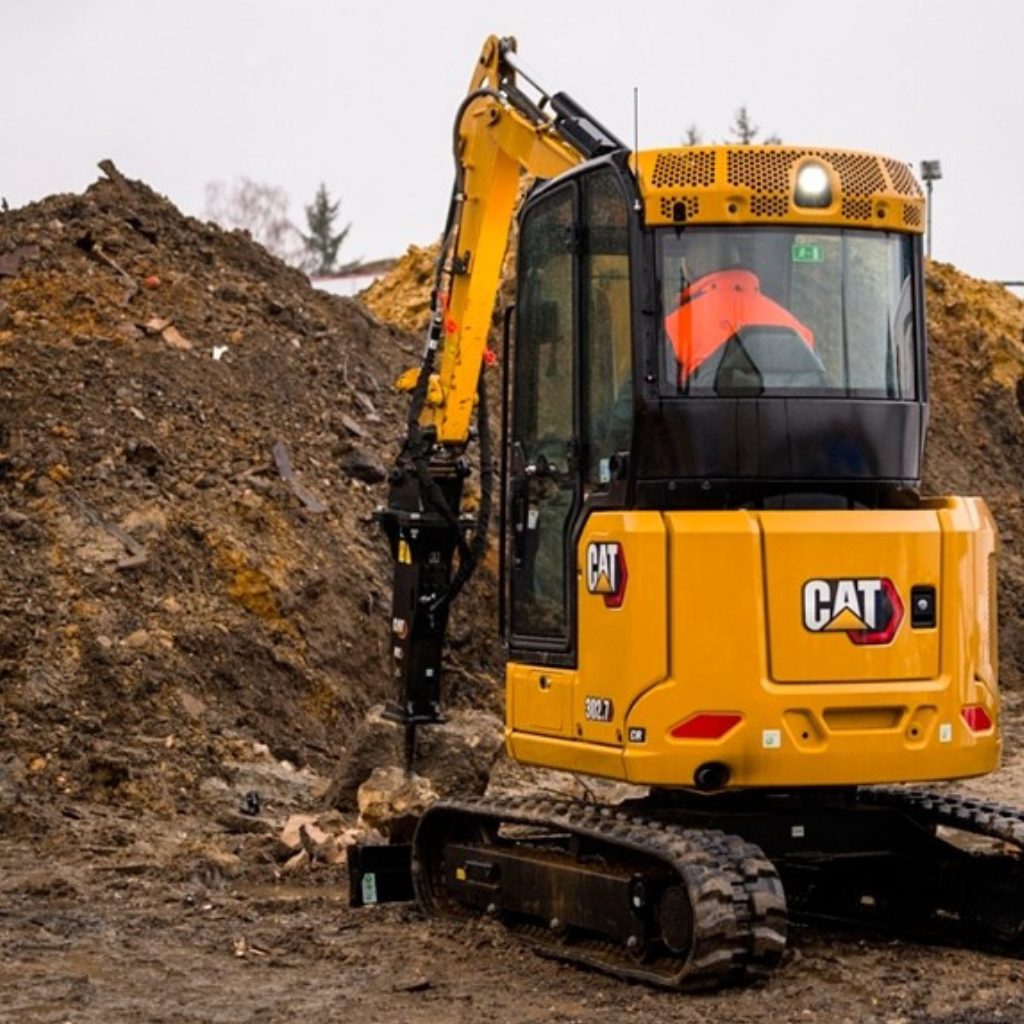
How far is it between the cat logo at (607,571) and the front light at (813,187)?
5.07 feet

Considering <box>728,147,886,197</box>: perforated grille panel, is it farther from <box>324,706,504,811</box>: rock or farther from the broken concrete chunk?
the broken concrete chunk

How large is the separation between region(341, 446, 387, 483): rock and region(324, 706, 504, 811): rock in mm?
5728

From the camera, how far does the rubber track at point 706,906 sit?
8070 mm

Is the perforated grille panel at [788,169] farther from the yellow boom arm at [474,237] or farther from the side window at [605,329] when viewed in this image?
the yellow boom arm at [474,237]

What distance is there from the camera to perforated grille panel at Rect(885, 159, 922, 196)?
29.6ft

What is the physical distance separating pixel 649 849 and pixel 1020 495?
18030 millimetres

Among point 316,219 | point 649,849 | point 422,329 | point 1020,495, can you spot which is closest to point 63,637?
point 649,849

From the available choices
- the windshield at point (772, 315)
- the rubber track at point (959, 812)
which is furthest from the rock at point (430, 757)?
the windshield at point (772, 315)

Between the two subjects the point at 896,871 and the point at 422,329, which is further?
the point at 422,329

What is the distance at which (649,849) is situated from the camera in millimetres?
8359

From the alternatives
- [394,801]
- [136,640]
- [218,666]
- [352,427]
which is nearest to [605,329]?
[394,801]

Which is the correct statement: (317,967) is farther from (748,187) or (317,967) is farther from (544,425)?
(748,187)

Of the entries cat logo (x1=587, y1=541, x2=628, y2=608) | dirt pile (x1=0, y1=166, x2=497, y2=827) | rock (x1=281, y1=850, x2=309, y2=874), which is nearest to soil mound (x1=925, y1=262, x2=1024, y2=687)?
dirt pile (x1=0, y1=166, x2=497, y2=827)

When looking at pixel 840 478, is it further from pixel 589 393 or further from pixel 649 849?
pixel 649 849
